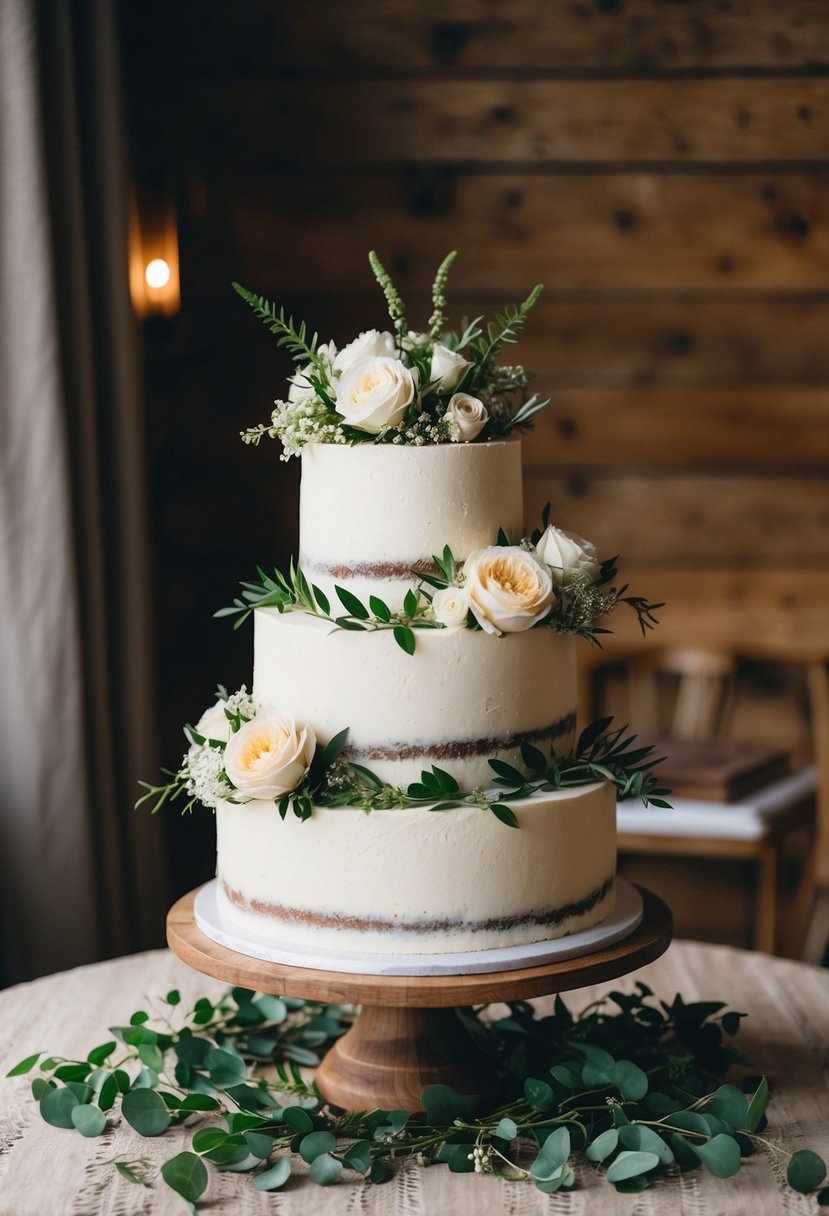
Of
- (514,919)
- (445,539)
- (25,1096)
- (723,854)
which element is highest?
(445,539)

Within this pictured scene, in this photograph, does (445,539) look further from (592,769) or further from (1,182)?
(1,182)

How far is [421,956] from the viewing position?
1.38 m

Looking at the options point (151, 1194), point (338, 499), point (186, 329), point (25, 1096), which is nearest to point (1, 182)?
point (186, 329)

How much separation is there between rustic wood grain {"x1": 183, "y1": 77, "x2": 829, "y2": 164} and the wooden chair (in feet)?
3.61

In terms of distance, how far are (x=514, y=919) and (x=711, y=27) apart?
275cm

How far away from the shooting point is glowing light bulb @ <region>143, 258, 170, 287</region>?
10.6ft

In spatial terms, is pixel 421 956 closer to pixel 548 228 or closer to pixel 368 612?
pixel 368 612

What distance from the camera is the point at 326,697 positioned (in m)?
1.44

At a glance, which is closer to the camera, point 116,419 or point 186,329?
point 116,419

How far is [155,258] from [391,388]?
2.03 meters

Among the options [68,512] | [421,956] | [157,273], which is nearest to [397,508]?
[421,956]

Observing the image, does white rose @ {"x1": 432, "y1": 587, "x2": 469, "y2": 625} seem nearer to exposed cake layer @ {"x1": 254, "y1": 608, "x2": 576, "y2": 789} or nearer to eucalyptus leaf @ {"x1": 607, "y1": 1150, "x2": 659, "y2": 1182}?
exposed cake layer @ {"x1": 254, "y1": 608, "x2": 576, "y2": 789}

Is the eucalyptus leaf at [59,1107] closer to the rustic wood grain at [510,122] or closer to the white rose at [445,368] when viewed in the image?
the white rose at [445,368]

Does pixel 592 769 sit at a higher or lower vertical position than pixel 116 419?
lower
